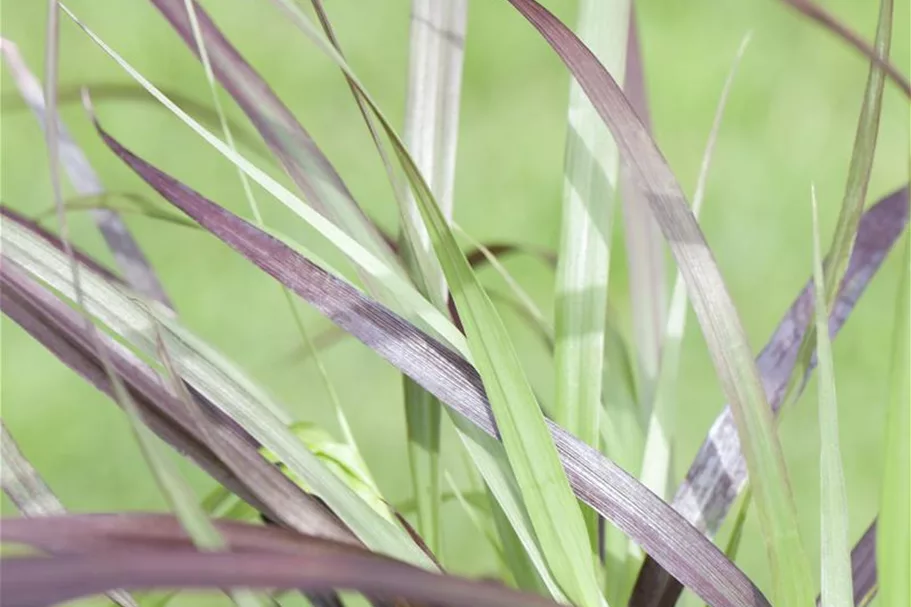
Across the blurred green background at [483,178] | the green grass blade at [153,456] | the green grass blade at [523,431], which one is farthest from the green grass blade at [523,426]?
the blurred green background at [483,178]

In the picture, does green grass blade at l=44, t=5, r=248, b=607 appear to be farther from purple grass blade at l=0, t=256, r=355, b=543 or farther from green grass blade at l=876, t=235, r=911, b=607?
green grass blade at l=876, t=235, r=911, b=607

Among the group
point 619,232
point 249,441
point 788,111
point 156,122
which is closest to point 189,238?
point 156,122

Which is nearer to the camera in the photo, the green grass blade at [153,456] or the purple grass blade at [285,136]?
the green grass blade at [153,456]

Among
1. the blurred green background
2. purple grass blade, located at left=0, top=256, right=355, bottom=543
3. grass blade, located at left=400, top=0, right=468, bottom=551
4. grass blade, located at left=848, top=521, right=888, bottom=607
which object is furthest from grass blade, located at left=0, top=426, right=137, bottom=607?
the blurred green background

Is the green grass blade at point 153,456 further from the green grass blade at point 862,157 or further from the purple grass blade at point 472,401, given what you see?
the green grass blade at point 862,157

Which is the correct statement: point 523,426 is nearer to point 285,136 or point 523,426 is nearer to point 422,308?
point 422,308

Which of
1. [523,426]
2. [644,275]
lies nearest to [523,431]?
[523,426]

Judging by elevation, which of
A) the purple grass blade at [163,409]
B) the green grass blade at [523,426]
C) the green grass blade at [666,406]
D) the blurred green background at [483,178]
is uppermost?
the blurred green background at [483,178]
